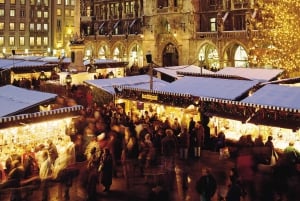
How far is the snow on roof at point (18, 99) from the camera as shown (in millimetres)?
13641

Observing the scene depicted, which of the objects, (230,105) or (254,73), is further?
(254,73)

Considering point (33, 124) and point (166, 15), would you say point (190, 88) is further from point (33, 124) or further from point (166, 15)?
point (166, 15)

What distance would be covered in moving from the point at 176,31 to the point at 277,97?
3367cm

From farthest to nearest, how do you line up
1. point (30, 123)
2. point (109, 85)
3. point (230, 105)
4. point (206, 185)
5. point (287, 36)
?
point (287, 36) < point (109, 85) < point (230, 105) < point (30, 123) < point (206, 185)

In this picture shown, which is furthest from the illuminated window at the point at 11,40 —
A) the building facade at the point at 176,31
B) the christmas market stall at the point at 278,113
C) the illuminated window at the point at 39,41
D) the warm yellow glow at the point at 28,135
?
the christmas market stall at the point at 278,113

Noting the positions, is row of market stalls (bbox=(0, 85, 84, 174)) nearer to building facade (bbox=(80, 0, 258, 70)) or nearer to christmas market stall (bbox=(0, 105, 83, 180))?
christmas market stall (bbox=(0, 105, 83, 180))

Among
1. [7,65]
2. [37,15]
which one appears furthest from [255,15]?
[37,15]

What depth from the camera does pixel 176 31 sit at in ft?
154

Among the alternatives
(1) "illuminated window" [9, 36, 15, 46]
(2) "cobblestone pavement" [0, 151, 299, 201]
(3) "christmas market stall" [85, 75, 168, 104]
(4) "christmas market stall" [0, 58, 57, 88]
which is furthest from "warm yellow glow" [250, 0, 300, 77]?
(1) "illuminated window" [9, 36, 15, 46]

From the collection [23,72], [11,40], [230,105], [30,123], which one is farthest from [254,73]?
[11,40]

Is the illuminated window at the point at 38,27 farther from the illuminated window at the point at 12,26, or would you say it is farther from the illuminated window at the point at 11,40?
the illuminated window at the point at 11,40

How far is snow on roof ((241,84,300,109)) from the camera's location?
13.4 metres

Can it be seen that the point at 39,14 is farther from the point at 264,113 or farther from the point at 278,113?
the point at 278,113

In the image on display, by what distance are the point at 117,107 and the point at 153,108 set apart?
1913 mm
